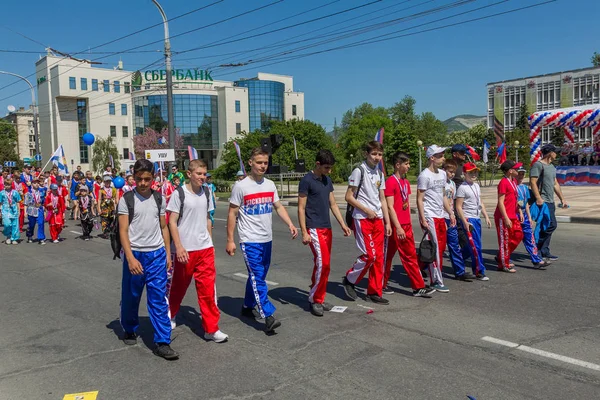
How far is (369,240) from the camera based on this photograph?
6.23 m

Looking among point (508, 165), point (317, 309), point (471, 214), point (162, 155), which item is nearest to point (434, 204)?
point (471, 214)

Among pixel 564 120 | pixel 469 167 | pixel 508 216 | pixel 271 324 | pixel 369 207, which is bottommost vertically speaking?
pixel 271 324

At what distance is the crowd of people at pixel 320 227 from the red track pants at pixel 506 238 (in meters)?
0.02

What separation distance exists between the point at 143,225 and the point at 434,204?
3780 millimetres

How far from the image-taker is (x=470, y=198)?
7.82 metres

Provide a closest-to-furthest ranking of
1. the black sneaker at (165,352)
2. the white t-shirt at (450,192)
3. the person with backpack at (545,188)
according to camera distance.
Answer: the black sneaker at (165,352) < the white t-shirt at (450,192) < the person with backpack at (545,188)

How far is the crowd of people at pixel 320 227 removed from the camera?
488 centimetres

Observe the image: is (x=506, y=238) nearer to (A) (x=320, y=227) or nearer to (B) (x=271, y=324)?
(A) (x=320, y=227)

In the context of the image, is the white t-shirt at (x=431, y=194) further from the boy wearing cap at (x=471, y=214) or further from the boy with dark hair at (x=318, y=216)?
the boy with dark hair at (x=318, y=216)

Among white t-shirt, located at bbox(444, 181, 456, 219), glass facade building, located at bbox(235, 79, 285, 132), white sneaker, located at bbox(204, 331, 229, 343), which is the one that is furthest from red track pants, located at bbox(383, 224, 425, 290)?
glass facade building, located at bbox(235, 79, 285, 132)

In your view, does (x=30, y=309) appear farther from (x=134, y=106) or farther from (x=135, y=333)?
(x=134, y=106)

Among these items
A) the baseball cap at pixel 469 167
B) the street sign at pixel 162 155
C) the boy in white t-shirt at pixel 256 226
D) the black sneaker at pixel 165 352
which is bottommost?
the black sneaker at pixel 165 352

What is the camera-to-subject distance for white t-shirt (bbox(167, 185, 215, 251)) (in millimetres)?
5070

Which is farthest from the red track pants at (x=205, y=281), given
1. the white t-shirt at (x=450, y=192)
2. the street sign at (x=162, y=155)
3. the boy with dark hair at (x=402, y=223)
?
the street sign at (x=162, y=155)
